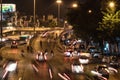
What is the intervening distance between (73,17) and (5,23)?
388 feet

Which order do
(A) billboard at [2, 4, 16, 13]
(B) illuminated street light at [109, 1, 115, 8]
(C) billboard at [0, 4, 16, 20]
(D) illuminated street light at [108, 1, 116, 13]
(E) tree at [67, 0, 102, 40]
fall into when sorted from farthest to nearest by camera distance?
(C) billboard at [0, 4, 16, 20], (A) billboard at [2, 4, 16, 13], (E) tree at [67, 0, 102, 40], (D) illuminated street light at [108, 1, 116, 13], (B) illuminated street light at [109, 1, 115, 8]

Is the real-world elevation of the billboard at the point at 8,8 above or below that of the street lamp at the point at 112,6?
above

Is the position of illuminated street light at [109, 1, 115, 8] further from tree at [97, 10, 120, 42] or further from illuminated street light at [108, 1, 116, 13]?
tree at [97, 10, 120, 42]

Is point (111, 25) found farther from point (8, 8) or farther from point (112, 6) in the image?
point (8, 8)

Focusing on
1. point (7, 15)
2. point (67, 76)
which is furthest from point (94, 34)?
point (7, 15)

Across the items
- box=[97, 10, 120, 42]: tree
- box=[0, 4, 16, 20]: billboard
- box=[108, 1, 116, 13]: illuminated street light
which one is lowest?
box=[97, 10, 120, 42]: tree

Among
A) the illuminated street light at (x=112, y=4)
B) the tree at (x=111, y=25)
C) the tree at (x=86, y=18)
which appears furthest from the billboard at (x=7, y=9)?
the illuminated street light at (x=112, y=4)

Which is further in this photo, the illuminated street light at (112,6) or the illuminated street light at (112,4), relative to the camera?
the illuminated street light at (112,6)

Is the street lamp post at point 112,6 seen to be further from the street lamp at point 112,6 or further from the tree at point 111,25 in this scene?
the tree at point 111,25

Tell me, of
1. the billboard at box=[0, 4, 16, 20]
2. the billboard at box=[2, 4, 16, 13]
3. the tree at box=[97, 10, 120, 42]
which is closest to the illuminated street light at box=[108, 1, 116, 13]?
the tree at box=[97, 10, 120, 42]

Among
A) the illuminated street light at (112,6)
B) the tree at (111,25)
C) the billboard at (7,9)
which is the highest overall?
the billboard at (7,9)

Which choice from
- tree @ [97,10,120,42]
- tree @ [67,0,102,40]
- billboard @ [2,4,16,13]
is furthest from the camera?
billboard @ [2,4,16,13]

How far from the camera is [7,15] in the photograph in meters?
192

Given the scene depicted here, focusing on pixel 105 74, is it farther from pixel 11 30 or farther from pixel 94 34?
pixel 11 30
